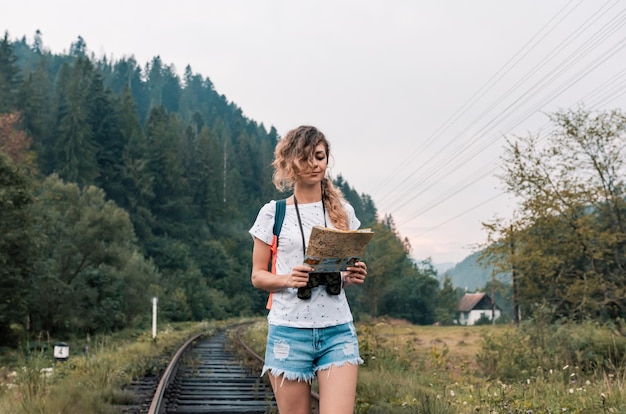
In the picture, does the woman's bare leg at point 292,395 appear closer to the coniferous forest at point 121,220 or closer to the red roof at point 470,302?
the coniferous forest at point 121,220

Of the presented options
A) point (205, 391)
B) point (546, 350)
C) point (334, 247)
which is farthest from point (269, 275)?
point (546, 350)

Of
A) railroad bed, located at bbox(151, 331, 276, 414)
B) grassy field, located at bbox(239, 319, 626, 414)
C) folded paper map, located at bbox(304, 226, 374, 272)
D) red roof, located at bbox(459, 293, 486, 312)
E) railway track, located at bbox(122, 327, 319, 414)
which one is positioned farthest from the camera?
red roof, located at bbox(459, 293, 486, 312)

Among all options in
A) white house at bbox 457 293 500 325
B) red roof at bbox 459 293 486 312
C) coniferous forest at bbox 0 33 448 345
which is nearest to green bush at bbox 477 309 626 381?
coniferous forest at bbox 0 33 448 345

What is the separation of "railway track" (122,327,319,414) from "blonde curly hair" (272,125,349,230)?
4.05m

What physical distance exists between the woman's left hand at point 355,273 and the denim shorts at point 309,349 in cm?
22

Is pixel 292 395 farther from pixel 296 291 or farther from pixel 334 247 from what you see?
pixel 334 247

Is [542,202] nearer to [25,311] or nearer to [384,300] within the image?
[25,311]

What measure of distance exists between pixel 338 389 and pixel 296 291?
457 mm

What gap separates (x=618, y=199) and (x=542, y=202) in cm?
215

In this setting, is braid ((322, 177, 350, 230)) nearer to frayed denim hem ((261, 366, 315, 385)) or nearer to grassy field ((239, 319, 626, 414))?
frayed denim hem ((261, 366, 315, 385))

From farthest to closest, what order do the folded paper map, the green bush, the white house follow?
the white house, the green bush, the folded paper map

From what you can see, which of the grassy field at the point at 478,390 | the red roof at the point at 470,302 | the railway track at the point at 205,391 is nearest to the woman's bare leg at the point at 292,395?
the grassy field at the point at 478,390

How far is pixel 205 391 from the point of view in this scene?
9.02m

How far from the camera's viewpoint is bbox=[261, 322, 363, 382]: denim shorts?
2.89 meters
